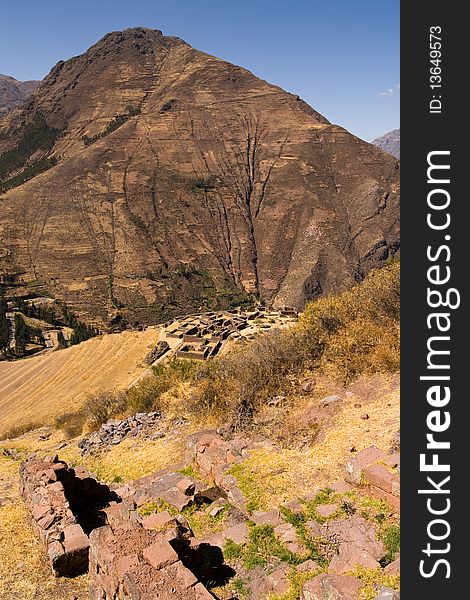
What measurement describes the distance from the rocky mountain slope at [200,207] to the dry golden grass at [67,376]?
48.9m

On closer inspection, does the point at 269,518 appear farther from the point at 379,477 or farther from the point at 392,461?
the point at 392,461

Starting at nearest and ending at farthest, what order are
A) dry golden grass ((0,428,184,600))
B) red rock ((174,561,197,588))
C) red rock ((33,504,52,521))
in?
red rock ((174,561,197,588))
dry golden grass ((0,428,184,600))
red rock ((33,504,52,521))

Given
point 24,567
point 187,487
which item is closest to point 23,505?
point 24,567

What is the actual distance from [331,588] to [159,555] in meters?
2.62

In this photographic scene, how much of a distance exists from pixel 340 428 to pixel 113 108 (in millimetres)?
204225

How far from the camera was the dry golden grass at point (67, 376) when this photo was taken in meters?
32.2

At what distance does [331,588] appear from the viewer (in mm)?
6371

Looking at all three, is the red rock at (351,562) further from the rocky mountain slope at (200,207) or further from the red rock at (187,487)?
the rocky mountain slope at (200,207)

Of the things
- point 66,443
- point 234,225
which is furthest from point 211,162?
point 66,443

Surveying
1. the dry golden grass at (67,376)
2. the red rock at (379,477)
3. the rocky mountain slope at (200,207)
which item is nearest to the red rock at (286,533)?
the red rock at (379,477)

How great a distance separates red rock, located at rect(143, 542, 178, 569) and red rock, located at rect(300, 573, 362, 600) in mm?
2047

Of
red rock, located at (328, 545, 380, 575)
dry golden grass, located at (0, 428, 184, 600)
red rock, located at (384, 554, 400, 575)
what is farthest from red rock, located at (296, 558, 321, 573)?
dry golden grass, located at (0, 428, 184, 600)

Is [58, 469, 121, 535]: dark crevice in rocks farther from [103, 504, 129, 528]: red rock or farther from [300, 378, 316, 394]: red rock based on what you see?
[300, 378, 316, 394]: red rock

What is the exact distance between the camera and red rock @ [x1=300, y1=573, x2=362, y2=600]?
627 centimetres
